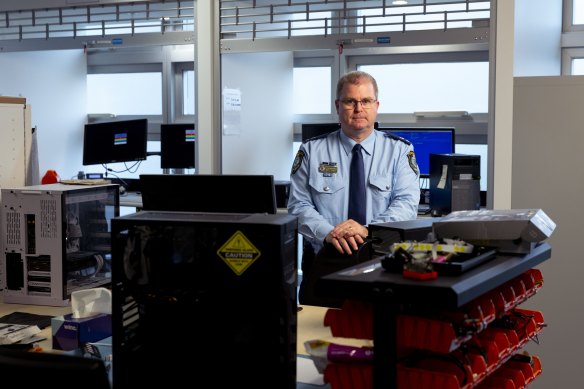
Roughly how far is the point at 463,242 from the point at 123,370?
28.9 inches

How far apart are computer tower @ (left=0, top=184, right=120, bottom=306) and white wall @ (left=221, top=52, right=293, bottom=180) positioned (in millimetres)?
1783

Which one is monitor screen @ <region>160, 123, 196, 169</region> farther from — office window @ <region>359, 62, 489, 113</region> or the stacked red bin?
the stacked red bin

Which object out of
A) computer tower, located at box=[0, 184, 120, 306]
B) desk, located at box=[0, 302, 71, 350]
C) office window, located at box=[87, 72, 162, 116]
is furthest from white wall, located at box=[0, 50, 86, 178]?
Answer: desk, located at box=[0, 302, 71, 350]

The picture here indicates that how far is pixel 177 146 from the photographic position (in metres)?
5.54

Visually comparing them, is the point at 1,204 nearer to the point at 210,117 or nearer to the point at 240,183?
the point at 240,183

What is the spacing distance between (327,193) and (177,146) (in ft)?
8.06

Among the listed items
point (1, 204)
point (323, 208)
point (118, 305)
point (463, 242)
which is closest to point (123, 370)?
point (118, 305)

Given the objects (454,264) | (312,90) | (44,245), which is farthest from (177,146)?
(454,264)

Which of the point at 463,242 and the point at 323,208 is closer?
the point at 463,242

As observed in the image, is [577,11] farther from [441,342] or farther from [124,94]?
[441,342]

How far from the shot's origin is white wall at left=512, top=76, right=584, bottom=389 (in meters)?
3.72

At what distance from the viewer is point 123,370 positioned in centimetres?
154

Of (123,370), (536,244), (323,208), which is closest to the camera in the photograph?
(123,370)

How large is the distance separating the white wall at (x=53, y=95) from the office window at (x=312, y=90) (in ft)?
6.23
